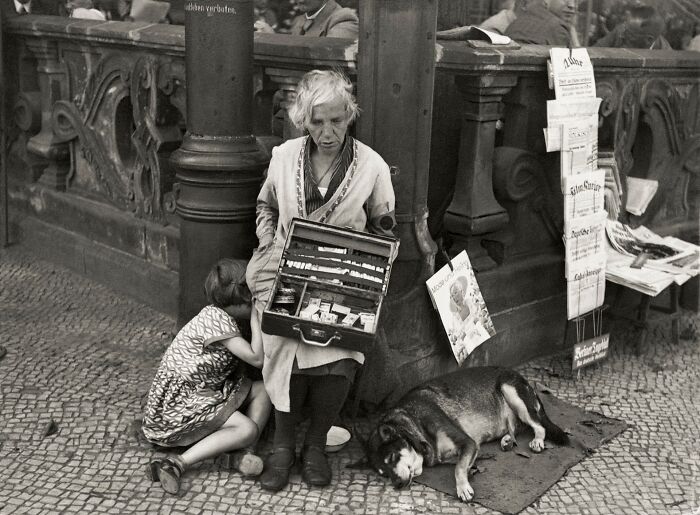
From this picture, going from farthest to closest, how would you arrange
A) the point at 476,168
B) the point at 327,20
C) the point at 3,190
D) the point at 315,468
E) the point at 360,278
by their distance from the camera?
the point at 3,190 → the point at 327,20 → the point at 476,168 → the point at 315,468 → the point at 360,278

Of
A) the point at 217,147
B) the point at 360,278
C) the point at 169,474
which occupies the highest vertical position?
the point at 217,147

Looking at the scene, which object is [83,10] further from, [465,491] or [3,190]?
[465,491]

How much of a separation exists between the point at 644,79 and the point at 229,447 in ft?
12.4

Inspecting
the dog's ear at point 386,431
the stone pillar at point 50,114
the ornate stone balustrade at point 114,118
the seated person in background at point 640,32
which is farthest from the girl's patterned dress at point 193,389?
the seated person in background at point 640,32

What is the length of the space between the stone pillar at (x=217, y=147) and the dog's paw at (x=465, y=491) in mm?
1594

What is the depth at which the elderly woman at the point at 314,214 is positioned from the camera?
3699 millimetres

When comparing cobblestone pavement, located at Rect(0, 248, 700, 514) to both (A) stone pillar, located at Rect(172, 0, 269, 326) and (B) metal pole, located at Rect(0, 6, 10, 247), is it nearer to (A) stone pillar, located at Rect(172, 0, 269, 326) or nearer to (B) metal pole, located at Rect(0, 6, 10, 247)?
(A) stone pillar, located at Rect(172, 0, 269, 326)

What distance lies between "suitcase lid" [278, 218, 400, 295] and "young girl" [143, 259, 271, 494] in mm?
457

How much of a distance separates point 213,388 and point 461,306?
144 centimetres

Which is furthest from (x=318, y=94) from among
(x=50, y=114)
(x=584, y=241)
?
(x=50, y=114)

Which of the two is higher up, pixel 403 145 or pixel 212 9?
pixel 212 9

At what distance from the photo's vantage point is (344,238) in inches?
148

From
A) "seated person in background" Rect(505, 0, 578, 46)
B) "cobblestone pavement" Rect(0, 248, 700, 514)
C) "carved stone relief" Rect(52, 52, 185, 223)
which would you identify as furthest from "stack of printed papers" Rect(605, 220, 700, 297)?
"carved stone relief" Rect(52, 52, 185, 223)

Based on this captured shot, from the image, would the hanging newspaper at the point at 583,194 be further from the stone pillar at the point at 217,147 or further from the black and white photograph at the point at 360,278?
the stone pillar at the point at 217,147
